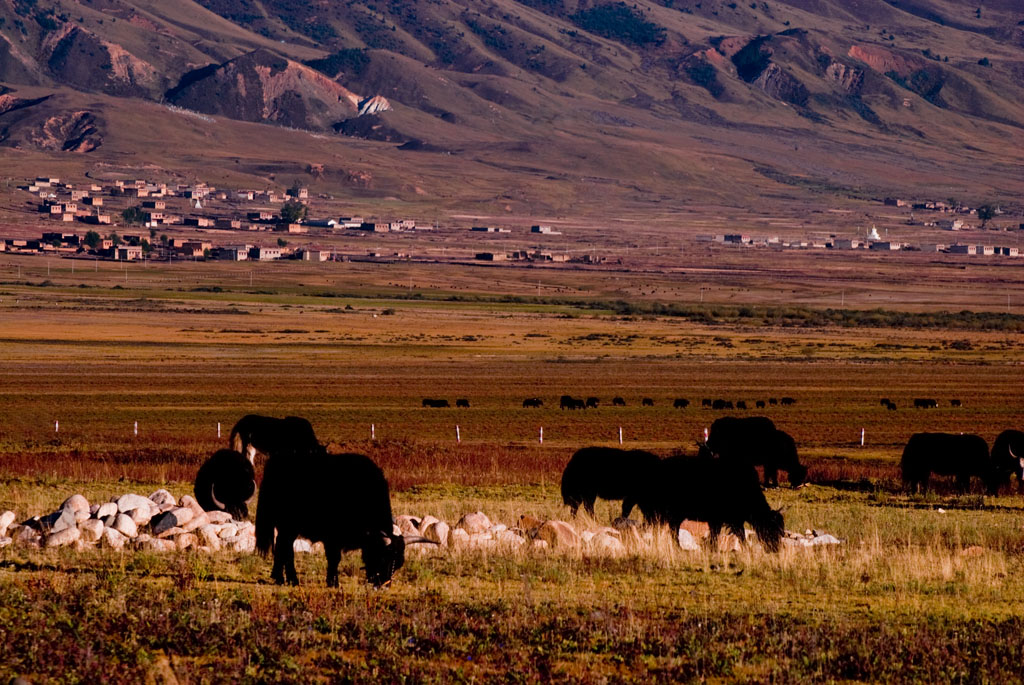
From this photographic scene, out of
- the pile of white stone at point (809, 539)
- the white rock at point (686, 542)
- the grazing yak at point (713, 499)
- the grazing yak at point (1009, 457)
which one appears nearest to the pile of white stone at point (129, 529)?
the white rock at point (686, 542)

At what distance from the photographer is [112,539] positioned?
1786 cm

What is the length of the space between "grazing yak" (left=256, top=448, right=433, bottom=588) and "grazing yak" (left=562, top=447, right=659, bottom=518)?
7633 millimetres

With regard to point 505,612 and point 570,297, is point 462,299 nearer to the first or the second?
point 570,297

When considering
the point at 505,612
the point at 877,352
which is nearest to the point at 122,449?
the point at 505,612

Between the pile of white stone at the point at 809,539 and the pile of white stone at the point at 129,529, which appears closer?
the pile of white stone at the point at 129,529

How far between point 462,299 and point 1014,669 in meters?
132

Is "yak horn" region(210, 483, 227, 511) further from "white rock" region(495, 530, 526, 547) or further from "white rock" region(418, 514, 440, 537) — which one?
"white rock" region(495, 530, 526, 547)

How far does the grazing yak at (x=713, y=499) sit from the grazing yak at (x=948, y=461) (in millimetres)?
10671

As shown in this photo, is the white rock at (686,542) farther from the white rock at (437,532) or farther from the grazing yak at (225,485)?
the grazing yak at (225,485)

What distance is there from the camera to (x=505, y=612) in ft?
45.2

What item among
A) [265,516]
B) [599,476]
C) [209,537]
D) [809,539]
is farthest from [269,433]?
[265,516]

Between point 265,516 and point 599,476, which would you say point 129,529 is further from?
point 599,476

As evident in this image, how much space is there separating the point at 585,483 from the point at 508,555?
18.6 ft

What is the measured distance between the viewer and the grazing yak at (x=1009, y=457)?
96.9 feet
